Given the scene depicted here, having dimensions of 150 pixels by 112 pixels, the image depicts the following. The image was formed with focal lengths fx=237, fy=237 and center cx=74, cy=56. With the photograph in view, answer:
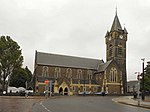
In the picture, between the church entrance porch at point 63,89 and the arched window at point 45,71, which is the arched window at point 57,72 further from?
the church entrance porch at point 63,89

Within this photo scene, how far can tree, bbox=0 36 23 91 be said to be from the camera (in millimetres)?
57906

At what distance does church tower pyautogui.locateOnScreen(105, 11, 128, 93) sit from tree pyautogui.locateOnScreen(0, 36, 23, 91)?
42449 mm

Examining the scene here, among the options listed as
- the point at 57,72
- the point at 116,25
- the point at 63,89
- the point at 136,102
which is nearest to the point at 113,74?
the point at 63,89

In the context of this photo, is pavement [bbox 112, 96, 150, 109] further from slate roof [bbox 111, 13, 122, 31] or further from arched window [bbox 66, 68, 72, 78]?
slate roof [bbox 111, 13, 122, 31]

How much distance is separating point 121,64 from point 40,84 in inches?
1312

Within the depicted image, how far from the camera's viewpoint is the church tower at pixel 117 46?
90875mm

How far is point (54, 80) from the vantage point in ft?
272

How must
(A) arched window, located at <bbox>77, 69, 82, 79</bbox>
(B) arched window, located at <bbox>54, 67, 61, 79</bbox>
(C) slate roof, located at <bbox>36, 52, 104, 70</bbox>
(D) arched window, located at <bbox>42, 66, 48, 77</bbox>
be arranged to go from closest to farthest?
(D) arched window, located at <bbox>42, 66, 48, 77</bbox> → (C) slate roof, located at <bbox>36, 52, 104, 70</bbox> → (B) arched window, located at <bbox>54, 67, 61, 79</bbox> → (A) arched window, located at <bbox>77, 69, 82, 79</bbox>

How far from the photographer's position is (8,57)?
5828cm

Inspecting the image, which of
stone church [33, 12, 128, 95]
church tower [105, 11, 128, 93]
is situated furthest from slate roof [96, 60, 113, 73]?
church tower [105, 11, 128, 93]

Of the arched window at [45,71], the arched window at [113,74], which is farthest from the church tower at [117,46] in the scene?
the arched window at [45,71]

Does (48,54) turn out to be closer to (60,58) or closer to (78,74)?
(60,58)

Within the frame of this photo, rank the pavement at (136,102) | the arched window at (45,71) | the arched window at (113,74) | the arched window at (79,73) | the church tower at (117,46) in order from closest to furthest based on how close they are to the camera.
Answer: the pavement at (136,102)
the arched window at (45,71)
the arched window at (113,74)
the arched window at (79,73)
the church tower at (117,46)

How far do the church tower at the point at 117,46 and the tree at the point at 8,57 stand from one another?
139 feet
